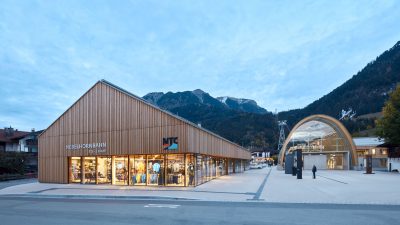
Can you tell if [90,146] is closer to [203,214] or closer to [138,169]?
[138,169]

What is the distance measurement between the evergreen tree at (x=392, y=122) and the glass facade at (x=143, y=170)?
29913mm

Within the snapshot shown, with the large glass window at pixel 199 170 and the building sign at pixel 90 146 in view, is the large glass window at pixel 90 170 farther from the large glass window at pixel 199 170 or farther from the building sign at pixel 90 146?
the large glass window at pixel 199 170

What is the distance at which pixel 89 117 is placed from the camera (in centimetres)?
2905

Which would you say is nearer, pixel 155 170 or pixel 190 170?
pixel 190 170

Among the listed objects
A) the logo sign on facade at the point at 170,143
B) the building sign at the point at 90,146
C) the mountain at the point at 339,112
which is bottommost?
the building sign at the point at 90,146

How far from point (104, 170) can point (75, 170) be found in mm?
3199

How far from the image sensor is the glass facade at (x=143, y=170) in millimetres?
24922

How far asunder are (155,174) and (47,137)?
12104 mm

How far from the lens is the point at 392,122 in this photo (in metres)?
47.9

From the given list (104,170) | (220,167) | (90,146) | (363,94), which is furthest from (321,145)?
(363,94)

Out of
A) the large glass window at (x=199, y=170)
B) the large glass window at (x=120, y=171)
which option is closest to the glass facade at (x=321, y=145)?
the large glass window at (x=199, y=170)

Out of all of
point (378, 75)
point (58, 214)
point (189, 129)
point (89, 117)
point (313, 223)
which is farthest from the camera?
point (378, 75)

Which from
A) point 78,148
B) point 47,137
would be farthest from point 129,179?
point 47,137

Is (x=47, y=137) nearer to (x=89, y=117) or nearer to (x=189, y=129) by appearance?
(x=89, y=117)
